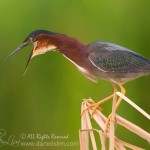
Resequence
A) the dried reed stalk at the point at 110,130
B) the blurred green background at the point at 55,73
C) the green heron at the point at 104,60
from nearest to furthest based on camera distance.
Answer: the dried reed stalk at the point at 110,130, the green heron at the point at 104,60, the blurred green background at the point at 55,73

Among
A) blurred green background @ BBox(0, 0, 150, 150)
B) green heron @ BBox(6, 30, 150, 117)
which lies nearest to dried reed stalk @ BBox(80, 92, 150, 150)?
green heron @ BBox(6, 30, 150, 117)

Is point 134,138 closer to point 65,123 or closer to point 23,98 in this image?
point 65,123

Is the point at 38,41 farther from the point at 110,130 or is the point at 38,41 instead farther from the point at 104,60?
the point at 110,130

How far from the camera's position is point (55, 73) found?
4.89 feet

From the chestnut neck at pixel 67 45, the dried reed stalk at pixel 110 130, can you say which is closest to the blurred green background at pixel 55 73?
the chestnut neck at pixel 67 45

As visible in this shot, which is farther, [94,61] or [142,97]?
[142,97]

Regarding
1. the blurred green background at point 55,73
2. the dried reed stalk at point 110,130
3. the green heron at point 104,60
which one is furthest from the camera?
the blurred green background at point 55,73

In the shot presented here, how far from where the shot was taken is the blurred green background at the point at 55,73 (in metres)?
1.45

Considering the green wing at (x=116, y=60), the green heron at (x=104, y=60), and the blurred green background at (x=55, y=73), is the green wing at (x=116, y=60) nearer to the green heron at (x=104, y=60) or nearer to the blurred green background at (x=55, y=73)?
the green heron at (x=104, y=60)

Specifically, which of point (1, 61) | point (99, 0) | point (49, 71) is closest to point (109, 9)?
point (99, 0)

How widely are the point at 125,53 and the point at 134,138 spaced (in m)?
0.39

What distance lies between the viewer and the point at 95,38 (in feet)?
4.91

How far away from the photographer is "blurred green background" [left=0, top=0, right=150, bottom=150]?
145cm

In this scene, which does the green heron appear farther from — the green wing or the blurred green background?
the blurred green background
